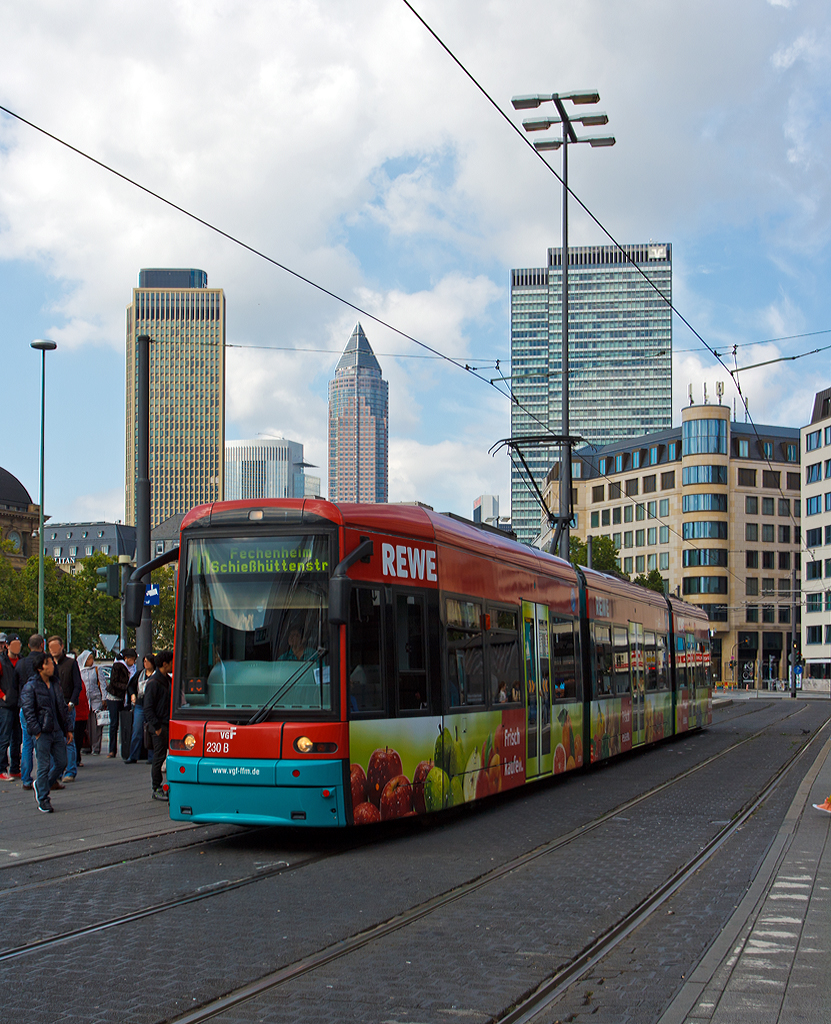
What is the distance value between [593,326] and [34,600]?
12904 centimetres

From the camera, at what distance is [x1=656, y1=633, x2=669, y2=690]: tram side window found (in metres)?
23.2

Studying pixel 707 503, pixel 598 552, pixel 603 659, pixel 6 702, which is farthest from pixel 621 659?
pixel 707 503

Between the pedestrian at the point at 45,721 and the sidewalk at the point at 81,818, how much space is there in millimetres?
349

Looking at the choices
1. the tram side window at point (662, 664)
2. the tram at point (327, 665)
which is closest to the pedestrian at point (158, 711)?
the tram at point (327, 665)

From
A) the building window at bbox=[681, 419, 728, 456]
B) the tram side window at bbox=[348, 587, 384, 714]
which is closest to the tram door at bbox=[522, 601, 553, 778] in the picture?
the tram side window at bbox=[348, 587, 384, 714]

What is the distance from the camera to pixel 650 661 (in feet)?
73.3

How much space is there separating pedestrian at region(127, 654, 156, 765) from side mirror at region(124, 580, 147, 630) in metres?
4.27

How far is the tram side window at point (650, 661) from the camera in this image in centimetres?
2194

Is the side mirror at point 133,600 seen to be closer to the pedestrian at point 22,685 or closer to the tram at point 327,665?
the tram at point 327,665

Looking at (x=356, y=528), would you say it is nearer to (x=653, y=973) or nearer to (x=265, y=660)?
(x=265, y=660)

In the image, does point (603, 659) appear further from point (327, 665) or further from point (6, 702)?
point (327, 665)

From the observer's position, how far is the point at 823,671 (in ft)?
285

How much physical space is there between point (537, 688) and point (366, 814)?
198 inches

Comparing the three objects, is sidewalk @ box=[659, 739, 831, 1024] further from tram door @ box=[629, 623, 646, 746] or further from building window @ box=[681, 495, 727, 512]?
building window @ box=[681, 495, 727, 512]
